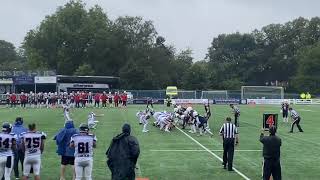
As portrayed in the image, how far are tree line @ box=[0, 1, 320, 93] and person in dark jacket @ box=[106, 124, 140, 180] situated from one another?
87.2m

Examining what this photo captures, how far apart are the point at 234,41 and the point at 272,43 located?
8160 mm

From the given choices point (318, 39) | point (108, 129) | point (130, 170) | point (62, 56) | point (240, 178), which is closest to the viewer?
point (130, 170)

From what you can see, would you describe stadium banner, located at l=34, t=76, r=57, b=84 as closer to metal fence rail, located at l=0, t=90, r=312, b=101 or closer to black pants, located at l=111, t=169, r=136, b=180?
metal fence rail, located at l=0, t=90, r=312, b=101

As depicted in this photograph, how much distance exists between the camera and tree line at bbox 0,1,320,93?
103875 mm

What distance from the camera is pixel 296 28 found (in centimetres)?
12425

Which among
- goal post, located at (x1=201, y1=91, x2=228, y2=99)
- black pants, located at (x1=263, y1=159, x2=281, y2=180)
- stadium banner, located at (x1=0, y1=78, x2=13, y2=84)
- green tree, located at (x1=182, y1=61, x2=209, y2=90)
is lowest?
black pants, located at (x1=263, y1=159, x2=281, y2=180)

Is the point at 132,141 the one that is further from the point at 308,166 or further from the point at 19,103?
the point at 19,103

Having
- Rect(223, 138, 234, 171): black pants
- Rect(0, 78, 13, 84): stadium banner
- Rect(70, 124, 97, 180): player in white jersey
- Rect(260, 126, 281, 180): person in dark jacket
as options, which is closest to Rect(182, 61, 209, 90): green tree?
Rect(0, 78, 13, 84): stadium banner

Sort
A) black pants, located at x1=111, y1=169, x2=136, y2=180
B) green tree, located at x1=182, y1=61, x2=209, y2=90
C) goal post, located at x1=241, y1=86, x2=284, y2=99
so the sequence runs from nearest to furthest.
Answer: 1. black pants, located at x1=111, y1=169, x2=136, y2=180
2. goal post, located at x1=241, y1=86, x2=284, y2=99
3. green tree, located at x1=182, y1=61, x2=209, y2=90

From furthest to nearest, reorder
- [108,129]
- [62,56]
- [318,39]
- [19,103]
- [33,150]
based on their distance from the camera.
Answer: [318,39] < [62,56] < [19,103] < [108,129] < [33,150]

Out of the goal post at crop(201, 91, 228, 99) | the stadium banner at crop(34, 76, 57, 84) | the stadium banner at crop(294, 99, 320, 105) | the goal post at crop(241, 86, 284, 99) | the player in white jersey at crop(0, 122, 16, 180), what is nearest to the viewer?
the player in white jersey at crop(0, 122, 16, 180)

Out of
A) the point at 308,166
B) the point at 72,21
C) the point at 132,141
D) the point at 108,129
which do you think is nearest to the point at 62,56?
the point at 72,21

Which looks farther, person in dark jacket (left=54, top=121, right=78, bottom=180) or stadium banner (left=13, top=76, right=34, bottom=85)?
stadium banner (left=13, top=76, right=34, bottom=85)

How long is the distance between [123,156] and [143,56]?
3739 inches
